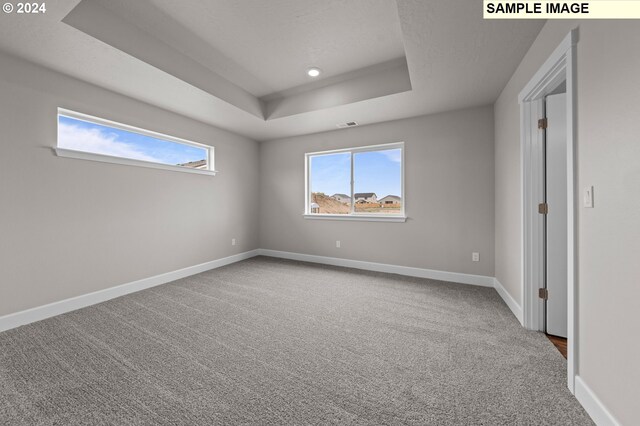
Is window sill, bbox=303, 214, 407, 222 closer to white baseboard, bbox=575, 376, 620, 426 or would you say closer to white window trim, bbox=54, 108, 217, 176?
white window trim, bbox=54, 108, 217, 176

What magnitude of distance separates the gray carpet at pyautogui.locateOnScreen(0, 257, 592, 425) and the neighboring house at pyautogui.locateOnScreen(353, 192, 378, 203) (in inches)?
72.5

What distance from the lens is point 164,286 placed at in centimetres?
341

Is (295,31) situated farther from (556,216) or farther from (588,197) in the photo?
(556,216)

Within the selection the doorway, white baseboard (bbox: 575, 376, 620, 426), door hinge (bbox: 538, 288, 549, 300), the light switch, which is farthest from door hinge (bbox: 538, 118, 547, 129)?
white baseboard (bbox: 575, 376, 620, 426)

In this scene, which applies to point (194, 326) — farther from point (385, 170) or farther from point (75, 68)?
point (385, 170)

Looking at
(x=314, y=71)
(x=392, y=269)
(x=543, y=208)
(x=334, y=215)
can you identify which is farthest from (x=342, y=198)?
(x=543, y=208)

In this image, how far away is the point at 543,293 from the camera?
222 cm

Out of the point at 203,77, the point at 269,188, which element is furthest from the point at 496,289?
the point at 203,77

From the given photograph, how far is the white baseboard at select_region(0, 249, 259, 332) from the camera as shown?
2.30 metres

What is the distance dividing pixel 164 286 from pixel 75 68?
8.62 feet

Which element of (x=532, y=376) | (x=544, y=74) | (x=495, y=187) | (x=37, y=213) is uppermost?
(x=544, y=74)

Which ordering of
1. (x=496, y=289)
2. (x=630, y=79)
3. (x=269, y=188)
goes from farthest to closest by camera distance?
1. (x=269, y=188)
2. (x=496, y=289)
3. (x=630, y=79)

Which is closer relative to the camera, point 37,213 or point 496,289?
point 37,213

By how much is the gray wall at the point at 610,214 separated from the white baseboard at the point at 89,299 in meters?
4.27
